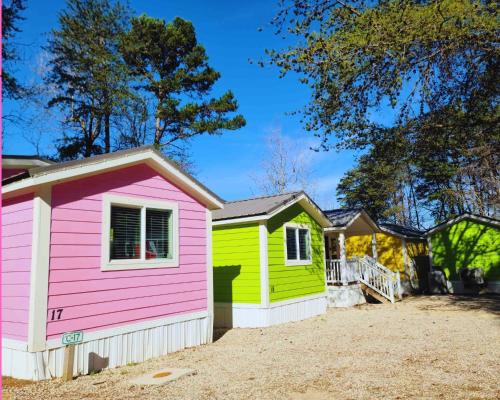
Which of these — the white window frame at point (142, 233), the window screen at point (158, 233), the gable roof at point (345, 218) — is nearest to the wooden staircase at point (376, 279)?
the gable roof at point (345, 218)

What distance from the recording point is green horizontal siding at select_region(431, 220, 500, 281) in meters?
19.5

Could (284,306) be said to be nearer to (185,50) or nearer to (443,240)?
(443,240)

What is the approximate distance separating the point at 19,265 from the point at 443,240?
20199 mm

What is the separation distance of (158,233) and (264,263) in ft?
13.9

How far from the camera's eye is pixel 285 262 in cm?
1252

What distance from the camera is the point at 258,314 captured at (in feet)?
37.7

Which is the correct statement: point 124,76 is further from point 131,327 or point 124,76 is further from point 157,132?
point 131,327

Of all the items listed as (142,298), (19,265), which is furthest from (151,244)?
(19,265)

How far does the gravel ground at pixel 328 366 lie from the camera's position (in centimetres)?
527

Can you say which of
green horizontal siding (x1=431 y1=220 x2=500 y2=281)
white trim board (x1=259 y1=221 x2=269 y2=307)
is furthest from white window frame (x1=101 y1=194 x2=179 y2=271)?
green horizontal siding (x1=431 y1=220 x2=500 y2=281)

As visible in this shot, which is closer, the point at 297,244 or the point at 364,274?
the point at 297,244

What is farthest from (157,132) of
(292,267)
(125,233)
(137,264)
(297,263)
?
(137,264)

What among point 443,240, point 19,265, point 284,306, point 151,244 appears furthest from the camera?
point 443,240

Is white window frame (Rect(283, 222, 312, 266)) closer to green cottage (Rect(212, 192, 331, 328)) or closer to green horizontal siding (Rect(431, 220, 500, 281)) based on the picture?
green cottage (Rect(212, 192, 331, 328))
